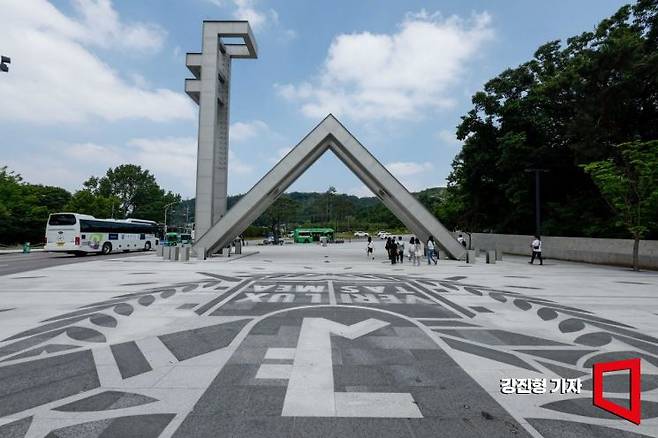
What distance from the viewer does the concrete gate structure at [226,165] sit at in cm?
2286

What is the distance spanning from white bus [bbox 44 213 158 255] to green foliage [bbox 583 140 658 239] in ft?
118

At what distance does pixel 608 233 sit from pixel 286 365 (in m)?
28.8

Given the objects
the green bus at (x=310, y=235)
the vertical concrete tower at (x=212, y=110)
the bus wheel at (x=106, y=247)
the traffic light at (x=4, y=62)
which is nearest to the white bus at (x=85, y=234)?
the bus wheel at (x=106, y=247)

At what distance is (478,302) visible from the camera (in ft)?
32.4

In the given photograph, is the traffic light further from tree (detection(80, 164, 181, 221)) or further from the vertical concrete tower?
tree (detection(80, 164, 181, 221))

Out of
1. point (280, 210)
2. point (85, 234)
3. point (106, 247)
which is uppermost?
point (280, 210)

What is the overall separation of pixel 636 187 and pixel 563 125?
42.9 ft

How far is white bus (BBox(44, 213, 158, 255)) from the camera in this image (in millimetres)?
26422

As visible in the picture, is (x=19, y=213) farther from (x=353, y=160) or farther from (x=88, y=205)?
(x=353, y=160)

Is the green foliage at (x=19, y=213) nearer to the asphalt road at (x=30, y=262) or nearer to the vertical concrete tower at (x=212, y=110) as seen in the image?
the asphalt road at (x=30, y=262)

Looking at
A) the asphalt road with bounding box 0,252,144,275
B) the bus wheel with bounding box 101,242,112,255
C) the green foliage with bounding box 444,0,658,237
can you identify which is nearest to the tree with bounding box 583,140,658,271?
the green foliage with bounding box 444,0,658,237

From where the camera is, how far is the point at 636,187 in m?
18.8

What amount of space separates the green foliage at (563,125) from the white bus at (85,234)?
35.7 meters

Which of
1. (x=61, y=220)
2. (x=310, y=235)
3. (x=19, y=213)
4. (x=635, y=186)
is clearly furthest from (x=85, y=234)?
(x=310, y=235)
